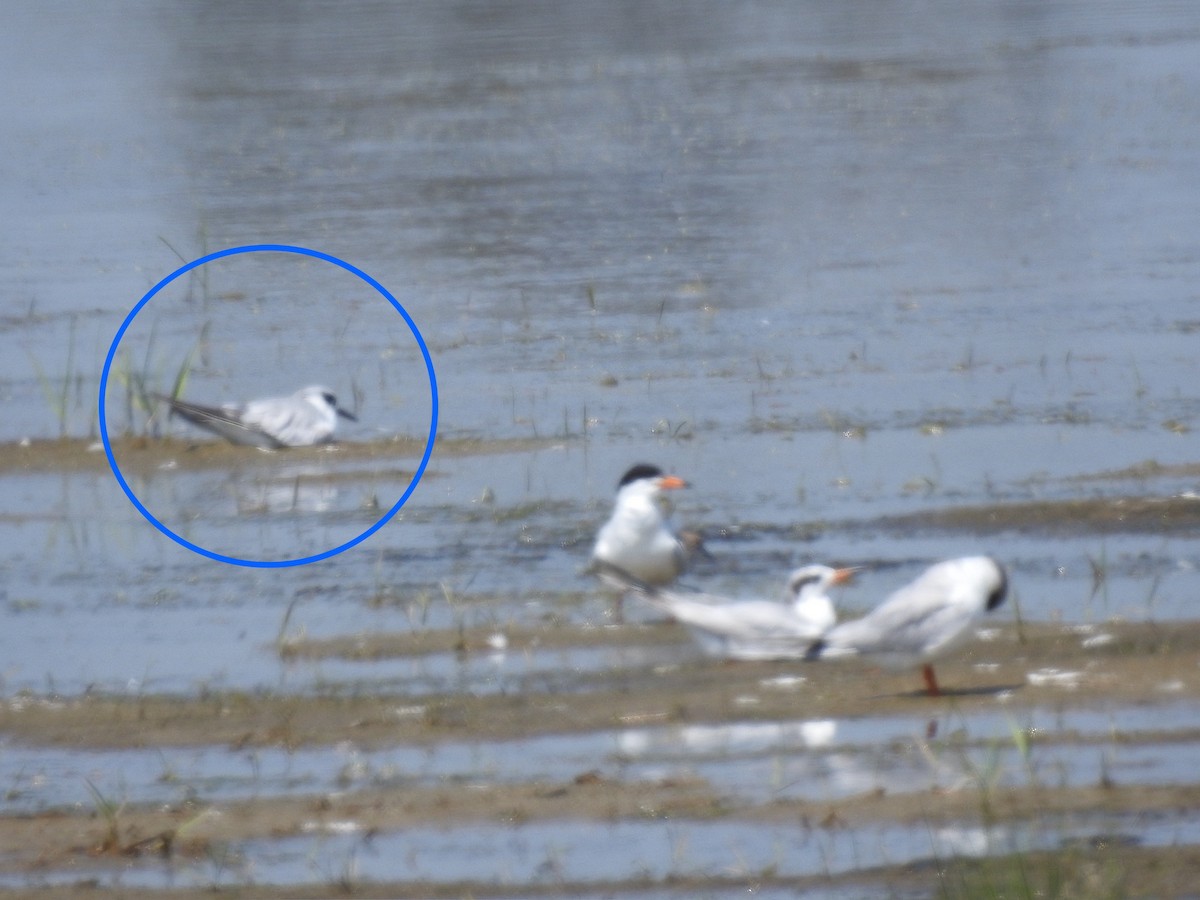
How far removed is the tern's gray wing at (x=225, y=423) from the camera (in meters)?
10.8

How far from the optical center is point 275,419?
10.7 meters

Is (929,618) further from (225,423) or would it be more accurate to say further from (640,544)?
(225,423)

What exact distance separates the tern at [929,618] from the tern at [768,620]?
133mm

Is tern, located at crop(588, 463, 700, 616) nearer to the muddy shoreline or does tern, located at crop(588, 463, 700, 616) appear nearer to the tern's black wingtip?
the muddy shoreline

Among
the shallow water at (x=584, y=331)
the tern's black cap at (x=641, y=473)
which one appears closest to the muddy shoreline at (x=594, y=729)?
the shallow water at (x=584, y=331)

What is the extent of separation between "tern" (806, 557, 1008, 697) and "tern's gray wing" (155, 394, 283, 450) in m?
4.34

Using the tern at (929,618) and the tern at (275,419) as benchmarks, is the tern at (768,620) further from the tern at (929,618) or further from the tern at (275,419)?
the tern at (275,419)

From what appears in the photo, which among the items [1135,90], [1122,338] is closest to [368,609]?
[1122,338]

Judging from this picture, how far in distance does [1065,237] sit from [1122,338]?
346 centimetres

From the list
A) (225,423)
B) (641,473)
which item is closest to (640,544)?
(641,473)

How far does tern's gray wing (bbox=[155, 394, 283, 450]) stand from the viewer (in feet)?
35.3

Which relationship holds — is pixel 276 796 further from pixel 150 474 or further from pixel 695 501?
pixel 150 474

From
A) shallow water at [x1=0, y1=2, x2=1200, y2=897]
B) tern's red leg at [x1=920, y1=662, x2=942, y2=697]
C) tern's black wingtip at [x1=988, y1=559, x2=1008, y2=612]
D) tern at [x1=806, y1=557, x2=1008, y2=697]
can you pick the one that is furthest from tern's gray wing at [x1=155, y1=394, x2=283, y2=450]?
tern's red leg at [x1=920, y1=662, x2=942, y2=697]

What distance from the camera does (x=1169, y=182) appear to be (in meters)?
17.8
